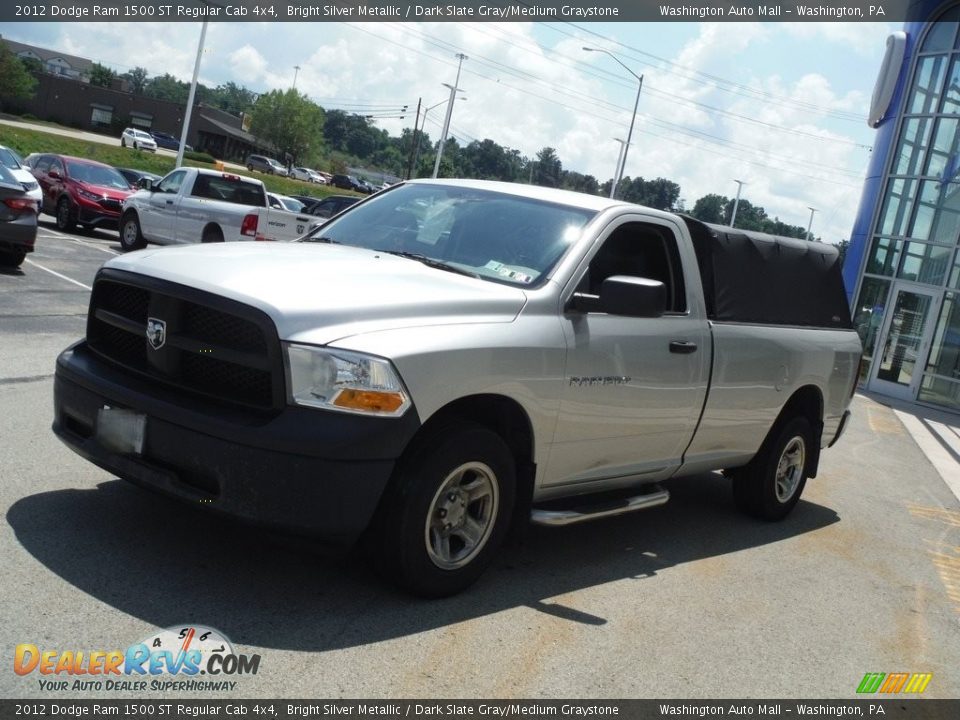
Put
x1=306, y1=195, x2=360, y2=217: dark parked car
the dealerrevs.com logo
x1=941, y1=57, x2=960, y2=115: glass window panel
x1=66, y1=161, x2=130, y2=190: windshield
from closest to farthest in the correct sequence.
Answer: the dealerrevs.com logo, x1=66, y1=161, x2=130, y2=190: windshield, x1=306, y1=195, x2=360, y2=217: dark parked car, x1=941, y1=57, x2=960, y2=115: glass window panel

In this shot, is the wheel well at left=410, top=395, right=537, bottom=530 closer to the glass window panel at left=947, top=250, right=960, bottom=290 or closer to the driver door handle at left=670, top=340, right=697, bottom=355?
the driver door handle at left=670, top=340, right=697, bottom=355

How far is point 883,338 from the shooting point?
26.5 meters

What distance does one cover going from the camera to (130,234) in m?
20.6

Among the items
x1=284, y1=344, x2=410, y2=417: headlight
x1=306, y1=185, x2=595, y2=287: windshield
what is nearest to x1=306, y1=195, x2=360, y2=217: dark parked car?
x1=306, y1=185, x2=595, y2=287: windshield

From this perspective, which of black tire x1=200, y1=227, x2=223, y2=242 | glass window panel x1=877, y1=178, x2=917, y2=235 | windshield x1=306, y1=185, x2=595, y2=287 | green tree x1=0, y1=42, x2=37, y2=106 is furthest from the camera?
green tree x1=0, y1=42, x2=37, y2=106

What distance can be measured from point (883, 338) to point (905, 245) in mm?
2387

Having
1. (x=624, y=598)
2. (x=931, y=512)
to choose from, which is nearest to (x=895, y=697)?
(x=624, y=598)

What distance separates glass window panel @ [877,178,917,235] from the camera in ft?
86.6

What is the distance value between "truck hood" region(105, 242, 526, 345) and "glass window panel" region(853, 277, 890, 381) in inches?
933

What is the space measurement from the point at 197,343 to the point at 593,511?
228 centimetres

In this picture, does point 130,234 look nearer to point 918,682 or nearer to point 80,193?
point 80,193

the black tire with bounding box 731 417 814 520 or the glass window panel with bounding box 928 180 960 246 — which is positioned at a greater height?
the glass window panel with bounding box 928 180 960 246

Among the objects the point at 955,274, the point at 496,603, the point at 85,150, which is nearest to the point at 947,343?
the point at 955,274

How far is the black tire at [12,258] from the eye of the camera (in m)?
13.8
